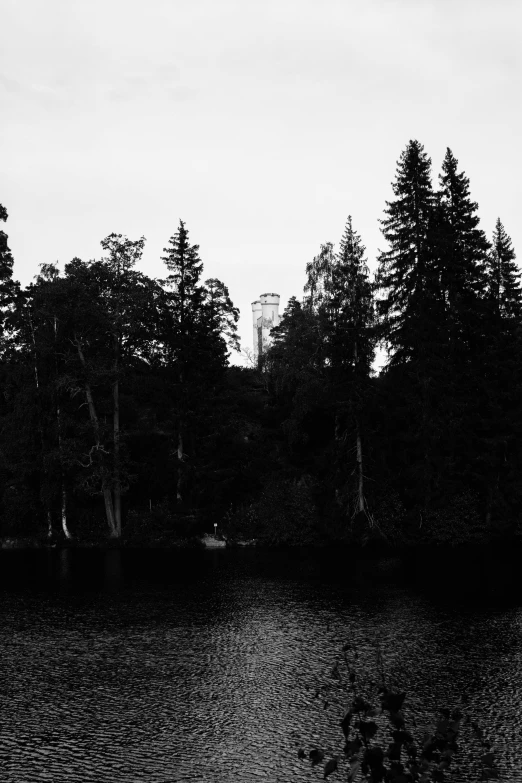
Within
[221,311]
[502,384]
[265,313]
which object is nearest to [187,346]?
[221,311]

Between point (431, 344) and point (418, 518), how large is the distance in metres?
10.1

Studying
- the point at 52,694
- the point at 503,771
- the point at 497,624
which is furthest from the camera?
the point at 497,624

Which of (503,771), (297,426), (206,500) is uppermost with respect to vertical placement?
(297,426)

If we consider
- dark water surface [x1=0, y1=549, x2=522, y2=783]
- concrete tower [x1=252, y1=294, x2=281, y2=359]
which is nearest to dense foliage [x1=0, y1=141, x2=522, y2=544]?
dark water surface [x1=0, y1=549, x2=522, y2=783]

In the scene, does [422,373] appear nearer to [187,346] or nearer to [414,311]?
[414,311]

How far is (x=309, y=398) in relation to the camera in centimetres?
4950

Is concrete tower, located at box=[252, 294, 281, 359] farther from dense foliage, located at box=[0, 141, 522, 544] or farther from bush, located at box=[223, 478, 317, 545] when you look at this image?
bush, located at box=[223, 478, 317, 545]

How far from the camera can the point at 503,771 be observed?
10.7m

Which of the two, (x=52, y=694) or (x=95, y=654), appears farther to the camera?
(x=95, y=654)

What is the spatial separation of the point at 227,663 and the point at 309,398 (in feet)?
107

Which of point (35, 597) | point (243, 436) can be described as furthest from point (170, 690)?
point (243, 436)

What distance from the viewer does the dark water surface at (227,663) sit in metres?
11.8

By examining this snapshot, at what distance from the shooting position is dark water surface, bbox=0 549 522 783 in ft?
38.5

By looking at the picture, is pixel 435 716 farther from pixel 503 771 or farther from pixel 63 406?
pixel 63 406
